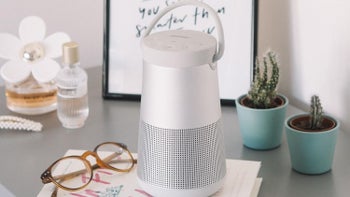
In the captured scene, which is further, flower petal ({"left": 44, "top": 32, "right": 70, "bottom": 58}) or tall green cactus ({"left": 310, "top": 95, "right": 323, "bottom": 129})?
flower petal ({"left": 44, "top": 32, "right": 70, "bottom": 58})

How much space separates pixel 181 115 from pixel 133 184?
13 centimetres

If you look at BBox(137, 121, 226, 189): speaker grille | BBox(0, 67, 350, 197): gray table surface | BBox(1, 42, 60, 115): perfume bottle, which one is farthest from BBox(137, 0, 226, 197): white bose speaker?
BBox(1, 42, 60, 115): perfume bottle

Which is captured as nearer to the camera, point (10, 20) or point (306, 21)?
point (306, 21)

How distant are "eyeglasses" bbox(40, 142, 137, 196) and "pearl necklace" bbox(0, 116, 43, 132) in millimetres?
159

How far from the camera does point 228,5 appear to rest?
1.10m

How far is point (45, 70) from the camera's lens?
3.72ft

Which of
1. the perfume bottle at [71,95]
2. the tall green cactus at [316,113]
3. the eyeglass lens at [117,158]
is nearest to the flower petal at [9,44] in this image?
the perfume bottle at [71,95]

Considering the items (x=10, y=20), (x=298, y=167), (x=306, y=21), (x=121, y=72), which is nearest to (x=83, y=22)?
(x=10, y=20)

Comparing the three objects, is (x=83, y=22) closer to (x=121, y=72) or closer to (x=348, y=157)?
(x=121, y=72)

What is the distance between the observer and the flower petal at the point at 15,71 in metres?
1.12

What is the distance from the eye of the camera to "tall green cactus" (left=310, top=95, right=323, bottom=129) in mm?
900

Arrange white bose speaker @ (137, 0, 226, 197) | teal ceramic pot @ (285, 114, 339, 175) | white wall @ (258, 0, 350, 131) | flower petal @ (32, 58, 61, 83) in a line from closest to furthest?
white bose speaker @ (137, 0, 226, 197), teal ceramic pot @ (285, 114, 339, 175), white wall @ (258, 0, 350, 131), flower petal @ (32, 58, 61, 83)

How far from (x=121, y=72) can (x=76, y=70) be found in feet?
0.32

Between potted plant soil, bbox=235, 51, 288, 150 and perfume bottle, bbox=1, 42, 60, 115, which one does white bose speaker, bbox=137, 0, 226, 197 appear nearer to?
potted plant soil, bbox=235, 51, 288, 150
